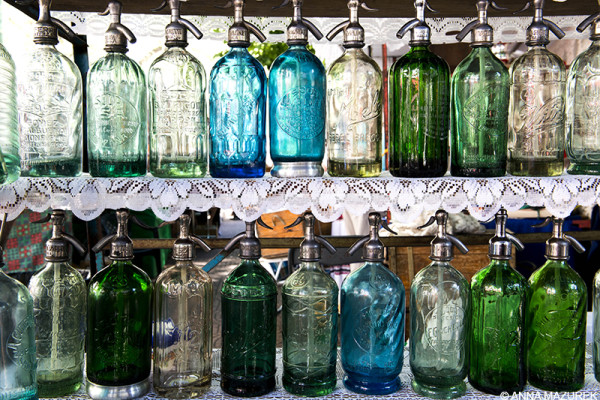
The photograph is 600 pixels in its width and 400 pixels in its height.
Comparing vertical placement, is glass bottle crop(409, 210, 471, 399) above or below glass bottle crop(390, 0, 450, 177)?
below

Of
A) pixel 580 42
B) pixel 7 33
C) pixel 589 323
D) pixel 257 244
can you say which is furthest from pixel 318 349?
pixel 580 42

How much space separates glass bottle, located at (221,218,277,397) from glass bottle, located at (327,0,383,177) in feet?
0.68

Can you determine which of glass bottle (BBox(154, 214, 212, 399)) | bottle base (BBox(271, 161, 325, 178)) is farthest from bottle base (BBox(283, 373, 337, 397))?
bottle base (BBox(271, 161, 325, 178))

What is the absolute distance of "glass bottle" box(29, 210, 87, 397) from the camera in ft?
3.16

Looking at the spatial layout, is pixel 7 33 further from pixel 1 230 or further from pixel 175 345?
pixel 175 345

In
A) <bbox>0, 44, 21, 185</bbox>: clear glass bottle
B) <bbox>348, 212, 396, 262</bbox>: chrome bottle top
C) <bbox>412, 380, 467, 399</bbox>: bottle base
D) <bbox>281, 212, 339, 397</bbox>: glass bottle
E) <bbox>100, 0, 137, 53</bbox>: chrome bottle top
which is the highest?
<bbox>100, 0, 137, 53</bbox>: chrome bottle top

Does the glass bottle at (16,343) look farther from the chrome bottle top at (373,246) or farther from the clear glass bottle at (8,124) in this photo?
the chrome bottle top at (373,246)

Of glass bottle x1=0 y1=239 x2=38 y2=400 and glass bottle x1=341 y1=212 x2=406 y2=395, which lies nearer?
glass bottle x1=0 y1=239 x2=38 y2=400

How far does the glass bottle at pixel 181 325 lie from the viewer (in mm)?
976

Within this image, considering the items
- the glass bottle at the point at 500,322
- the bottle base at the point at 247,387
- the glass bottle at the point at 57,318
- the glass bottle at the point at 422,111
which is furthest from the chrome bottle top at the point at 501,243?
the glass bottle at the point at 57,318

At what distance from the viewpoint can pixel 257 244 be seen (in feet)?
3.20

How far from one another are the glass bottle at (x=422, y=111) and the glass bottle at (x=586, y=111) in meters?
0.24

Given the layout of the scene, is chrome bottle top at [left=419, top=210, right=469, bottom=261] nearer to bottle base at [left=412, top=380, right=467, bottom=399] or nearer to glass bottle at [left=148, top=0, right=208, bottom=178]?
bottle base at [left=412, top=380, right=467, bottom=399]

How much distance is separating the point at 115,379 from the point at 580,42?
256 cm
